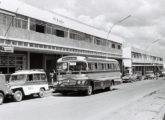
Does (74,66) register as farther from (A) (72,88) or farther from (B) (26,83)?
(B) (26,83)

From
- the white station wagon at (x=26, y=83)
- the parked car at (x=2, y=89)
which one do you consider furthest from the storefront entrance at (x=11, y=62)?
the parked car at (x=2, y=89)

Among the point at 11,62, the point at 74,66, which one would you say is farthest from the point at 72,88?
the point at 11,62

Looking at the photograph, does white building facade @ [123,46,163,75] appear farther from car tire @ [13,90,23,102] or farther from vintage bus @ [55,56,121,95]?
car tire @ [13,90,23,102]

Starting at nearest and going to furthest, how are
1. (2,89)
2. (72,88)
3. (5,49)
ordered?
(2,89)
(72,88)
(5,49)

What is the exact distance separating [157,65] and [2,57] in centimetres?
9108

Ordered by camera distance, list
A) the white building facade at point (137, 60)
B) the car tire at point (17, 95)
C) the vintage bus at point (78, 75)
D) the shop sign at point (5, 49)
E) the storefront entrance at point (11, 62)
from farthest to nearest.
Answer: the white building facade at point (137, 60) → the storefront entrance at point (11, 62) → the shop sign at point (5, 49) → the vintage bus at point (78, 75) → the car tire at point (17, 95)

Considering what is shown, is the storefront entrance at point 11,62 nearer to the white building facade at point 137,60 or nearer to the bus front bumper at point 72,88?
the bus front bumper at point 72,88

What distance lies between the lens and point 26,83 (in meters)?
16.5

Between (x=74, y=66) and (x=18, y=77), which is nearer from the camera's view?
(x=18, y=77)

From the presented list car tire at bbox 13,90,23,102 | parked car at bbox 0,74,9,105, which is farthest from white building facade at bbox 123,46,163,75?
→ parked car at bbox 0,74,9,105

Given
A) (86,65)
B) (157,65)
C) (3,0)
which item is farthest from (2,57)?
(157,65)

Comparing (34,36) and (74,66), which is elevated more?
(34,36)

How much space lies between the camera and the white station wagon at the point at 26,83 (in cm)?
1580

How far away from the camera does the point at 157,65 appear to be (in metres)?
109
